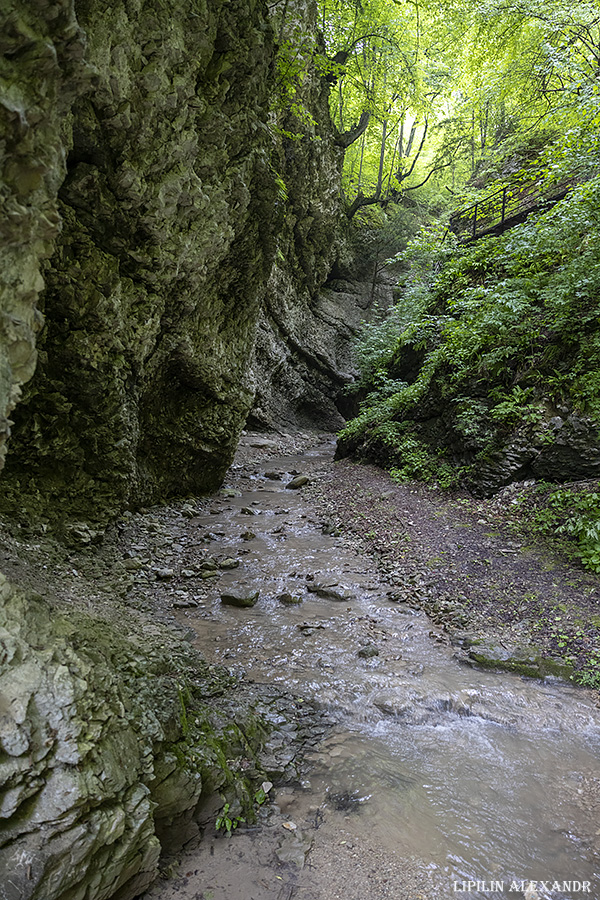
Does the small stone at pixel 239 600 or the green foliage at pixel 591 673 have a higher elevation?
the green foliage at pixel 591 673

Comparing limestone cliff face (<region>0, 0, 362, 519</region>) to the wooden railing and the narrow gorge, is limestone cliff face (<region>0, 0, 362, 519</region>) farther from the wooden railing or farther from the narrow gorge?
the wooden railing

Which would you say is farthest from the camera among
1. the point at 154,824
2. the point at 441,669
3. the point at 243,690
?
the point at 441,669

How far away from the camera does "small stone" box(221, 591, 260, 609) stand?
19.0ft

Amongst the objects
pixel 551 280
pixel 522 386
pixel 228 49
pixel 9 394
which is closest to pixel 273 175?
pixel 228 49

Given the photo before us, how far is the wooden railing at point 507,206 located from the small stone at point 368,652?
1195cm

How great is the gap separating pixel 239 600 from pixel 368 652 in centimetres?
187

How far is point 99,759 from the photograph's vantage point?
87.6 inches

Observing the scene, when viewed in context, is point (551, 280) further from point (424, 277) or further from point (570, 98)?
point (424, 277)

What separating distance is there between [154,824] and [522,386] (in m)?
9.47

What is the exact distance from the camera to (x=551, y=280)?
348 inches

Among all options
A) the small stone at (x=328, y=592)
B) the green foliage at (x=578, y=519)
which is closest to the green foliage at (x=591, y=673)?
the green foliage at (x=578, y=519)

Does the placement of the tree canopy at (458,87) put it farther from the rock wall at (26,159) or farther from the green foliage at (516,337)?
the rock wall at (26,159)

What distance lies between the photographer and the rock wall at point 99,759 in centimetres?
190

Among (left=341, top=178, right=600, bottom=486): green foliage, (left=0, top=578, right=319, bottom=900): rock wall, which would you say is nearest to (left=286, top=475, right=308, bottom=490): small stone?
(left=341, top=178, right=600, bottom=486): green foliage
